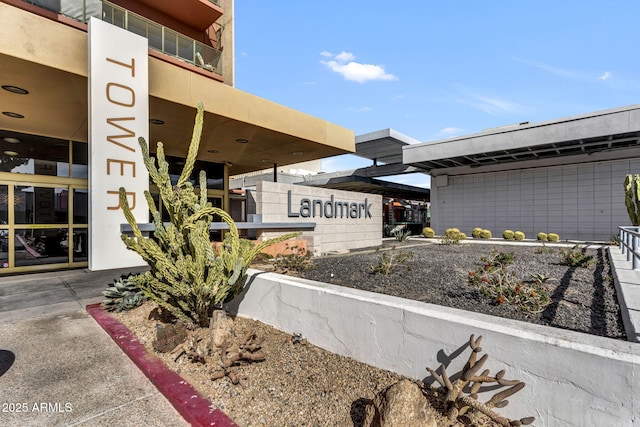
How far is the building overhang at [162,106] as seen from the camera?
6.47m

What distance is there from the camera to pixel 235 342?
12.4 ft

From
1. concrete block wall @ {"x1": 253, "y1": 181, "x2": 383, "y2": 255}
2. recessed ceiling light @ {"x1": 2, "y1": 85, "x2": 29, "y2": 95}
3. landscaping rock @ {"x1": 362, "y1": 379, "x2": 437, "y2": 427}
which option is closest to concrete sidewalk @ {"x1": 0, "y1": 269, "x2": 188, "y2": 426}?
landscaping rock @ {"x1": 362, "y1": 379, "x2": 437, "y2": 427}

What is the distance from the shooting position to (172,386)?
3.20 meters

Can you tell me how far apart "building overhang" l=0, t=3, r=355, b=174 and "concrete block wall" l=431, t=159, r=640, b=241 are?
14.2m

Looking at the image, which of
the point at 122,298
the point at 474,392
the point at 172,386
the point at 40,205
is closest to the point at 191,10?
the point at 40,205

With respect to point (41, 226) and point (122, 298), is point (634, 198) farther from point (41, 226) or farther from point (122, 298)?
point (41, 226)

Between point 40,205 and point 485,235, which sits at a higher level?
point 40,205

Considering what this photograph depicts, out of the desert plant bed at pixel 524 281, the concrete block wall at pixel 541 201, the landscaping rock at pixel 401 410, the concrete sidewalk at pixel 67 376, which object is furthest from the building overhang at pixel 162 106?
the concrete block wall at pixel 541 201

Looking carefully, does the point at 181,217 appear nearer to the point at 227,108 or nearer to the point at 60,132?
the point at 227,108

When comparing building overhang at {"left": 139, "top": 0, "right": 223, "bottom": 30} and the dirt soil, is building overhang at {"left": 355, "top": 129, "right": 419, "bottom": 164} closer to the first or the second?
building overhang at {"left": 139, "top": 0, "right": 223, "bottom": 30}

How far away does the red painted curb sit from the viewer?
106 inches

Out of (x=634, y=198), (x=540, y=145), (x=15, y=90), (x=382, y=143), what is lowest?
(x=634, y=198)

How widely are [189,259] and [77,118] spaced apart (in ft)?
27.7

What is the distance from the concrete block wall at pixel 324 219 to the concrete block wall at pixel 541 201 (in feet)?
38.4
